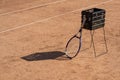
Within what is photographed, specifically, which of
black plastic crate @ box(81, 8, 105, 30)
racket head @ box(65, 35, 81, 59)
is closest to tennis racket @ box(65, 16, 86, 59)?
racket head @ box(65, 35, 81, 59)

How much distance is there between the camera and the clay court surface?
411 inches

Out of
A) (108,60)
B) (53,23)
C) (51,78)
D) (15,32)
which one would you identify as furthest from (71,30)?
(51,78)

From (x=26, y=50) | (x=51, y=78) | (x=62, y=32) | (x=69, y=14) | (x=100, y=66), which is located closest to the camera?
(x=51, y=78)

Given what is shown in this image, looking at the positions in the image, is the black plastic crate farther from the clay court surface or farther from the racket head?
the clay court surface

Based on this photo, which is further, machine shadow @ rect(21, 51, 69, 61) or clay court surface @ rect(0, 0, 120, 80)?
machine shadow @ rect(21, 51, 69, 61)

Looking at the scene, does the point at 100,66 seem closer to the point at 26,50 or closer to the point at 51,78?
the point at 51,78

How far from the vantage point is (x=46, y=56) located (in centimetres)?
1178

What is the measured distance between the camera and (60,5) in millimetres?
19953

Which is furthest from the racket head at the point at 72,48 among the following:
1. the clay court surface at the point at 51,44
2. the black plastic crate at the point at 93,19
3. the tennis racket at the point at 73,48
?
the black plastic crate at the point at 93,19

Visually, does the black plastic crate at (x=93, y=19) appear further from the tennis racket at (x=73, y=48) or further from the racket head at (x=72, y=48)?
the racket head at (x=72, y=48)

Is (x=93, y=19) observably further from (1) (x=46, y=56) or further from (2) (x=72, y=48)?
(1) (x=46, y=56)

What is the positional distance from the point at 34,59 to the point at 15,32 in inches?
150

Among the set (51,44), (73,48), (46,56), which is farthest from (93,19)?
(51,44)

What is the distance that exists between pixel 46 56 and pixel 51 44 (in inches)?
51.1
